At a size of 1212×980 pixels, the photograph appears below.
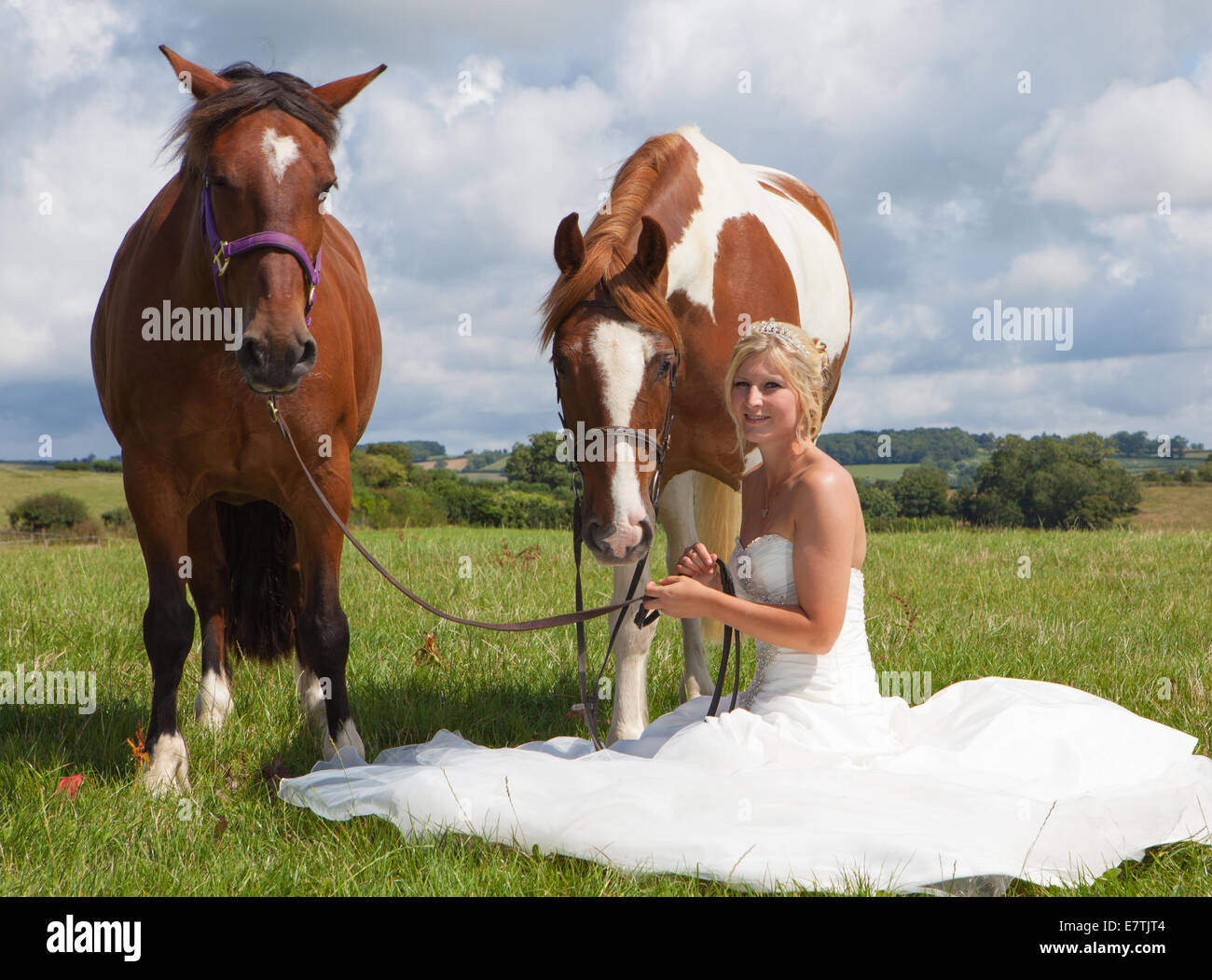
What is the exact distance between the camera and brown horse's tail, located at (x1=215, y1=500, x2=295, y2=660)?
482cm

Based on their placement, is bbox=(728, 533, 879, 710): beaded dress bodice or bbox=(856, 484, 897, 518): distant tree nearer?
bbox=(728, 533, 879, 710): beaded dress bodice

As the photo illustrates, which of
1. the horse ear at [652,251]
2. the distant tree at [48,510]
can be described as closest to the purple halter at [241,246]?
the horse ear at [652,251]

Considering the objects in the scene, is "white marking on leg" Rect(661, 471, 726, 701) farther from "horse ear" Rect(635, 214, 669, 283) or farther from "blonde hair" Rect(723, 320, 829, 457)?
"blonde hair" Rect(723, 320, 829, 457)

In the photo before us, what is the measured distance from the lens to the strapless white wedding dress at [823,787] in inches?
102

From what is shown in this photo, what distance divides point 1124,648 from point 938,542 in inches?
218

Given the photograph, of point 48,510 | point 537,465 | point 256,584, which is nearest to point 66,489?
point 48,510

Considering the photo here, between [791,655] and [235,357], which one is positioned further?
[235,357]

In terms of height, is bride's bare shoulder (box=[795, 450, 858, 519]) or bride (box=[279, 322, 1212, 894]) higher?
bride's bare shoulder (box=[795, 450, 858, 519])

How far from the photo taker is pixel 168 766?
3.58 metres

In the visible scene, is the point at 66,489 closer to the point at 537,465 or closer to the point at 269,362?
the point at 537,465

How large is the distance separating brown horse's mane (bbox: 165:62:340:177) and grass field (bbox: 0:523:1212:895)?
2365mm

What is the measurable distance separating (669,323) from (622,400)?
0.43 metres

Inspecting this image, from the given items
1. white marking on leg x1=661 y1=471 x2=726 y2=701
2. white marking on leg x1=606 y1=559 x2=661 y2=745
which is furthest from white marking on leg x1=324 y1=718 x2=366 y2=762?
white marking on leg x1=661 y1=471 x2=726 y2=701

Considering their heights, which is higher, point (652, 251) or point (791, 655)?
point (652, 251)
